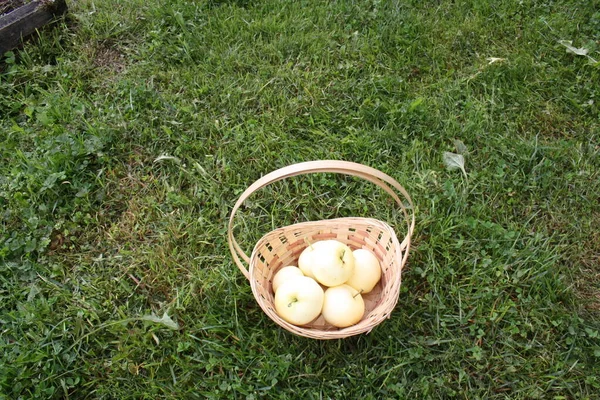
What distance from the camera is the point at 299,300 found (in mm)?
1856

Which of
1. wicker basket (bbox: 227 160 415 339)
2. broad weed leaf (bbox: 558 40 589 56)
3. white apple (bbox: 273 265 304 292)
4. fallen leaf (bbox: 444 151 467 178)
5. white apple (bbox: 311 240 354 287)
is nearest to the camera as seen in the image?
wicker basket (bbox: 227 160 415 339)

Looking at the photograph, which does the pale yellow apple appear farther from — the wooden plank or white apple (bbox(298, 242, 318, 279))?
the wooden plank

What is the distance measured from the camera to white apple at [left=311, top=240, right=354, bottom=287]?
191 cm

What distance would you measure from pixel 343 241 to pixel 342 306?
38cm

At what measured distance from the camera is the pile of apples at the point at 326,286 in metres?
1.87

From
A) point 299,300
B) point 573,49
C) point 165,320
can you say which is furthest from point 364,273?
point 573,49

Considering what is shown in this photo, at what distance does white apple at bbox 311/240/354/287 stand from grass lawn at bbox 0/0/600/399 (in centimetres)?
28

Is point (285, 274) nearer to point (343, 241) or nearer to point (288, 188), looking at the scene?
point (343, 241)

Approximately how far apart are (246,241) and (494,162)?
52.7 inches

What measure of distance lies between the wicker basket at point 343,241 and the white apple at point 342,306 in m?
0.04

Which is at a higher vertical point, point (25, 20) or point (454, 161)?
point (25, 20)

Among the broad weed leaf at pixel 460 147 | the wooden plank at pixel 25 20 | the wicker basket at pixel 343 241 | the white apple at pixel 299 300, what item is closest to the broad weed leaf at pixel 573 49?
the broad weed leaf at pixel 460 147

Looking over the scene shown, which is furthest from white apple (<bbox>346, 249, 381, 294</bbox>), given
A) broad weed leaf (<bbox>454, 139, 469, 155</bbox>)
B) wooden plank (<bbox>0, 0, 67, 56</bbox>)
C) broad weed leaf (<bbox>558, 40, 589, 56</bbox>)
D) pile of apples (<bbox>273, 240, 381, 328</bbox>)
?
wooden plank (<bbox>0, 0, 67, 56</bbox>)

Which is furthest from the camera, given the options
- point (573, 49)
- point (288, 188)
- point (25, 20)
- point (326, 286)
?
point (25, 20)
